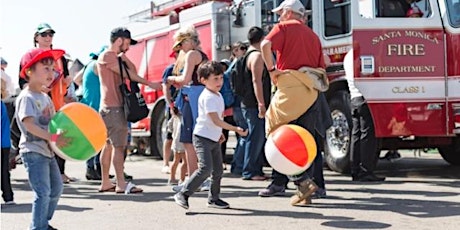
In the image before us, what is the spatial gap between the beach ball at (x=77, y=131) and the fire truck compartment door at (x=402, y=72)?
3917 millimetres

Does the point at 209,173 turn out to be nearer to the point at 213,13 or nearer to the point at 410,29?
the point at 410,29

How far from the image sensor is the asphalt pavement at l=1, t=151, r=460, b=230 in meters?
5.60

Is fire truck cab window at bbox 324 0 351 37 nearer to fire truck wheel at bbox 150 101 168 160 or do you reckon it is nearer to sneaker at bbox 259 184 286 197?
sneaker at bbox 259 184 286 197

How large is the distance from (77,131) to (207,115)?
149cm

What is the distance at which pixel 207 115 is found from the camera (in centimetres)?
610

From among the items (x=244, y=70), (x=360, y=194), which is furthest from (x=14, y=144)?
(x=360, y=194)

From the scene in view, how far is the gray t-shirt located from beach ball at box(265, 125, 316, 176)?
6.04 ft

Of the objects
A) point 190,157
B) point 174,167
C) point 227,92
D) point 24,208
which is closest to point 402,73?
point 227,92

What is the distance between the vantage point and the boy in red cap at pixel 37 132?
4852 mm

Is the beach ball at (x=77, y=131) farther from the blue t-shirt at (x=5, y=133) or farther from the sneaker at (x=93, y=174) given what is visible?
the sneaker at (x=93, y=174)

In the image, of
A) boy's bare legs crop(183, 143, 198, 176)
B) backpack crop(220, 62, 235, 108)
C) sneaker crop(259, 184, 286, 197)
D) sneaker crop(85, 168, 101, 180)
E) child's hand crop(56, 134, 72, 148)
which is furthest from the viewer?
sneaker crop(85, 168, 101, 180)

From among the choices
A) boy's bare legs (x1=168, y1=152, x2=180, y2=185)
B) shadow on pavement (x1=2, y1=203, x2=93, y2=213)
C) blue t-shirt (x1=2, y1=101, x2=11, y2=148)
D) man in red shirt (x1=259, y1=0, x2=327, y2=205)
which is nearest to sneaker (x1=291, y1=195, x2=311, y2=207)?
man in red shirt (x1=259, y1=0, x2=327, y2=205)

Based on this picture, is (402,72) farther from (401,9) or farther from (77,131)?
(77,131)

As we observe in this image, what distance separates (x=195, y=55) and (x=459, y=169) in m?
4.59
